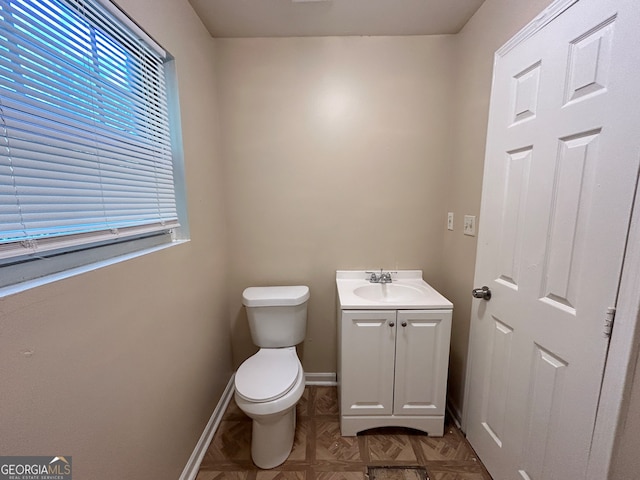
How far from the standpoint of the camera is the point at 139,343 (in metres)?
0.91

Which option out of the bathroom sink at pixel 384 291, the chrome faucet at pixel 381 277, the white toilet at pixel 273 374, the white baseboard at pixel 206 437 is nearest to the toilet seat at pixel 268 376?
the white toilet at pixel 273 374

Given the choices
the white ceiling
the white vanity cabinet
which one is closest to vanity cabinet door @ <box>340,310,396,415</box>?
the white vanity cabinet

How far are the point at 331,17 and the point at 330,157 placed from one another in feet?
2.49

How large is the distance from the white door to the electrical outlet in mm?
133

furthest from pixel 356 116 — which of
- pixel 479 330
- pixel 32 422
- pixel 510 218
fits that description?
pixel 32 422

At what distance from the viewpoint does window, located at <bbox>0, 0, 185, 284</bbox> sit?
58 centimetres

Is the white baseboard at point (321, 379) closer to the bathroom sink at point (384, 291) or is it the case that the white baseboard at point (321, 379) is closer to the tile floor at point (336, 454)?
the tile floor at point (336, 454)

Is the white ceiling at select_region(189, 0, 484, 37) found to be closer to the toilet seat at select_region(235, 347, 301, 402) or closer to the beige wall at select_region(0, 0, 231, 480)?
the beige wall at select_region(0, 0, 231, 480)

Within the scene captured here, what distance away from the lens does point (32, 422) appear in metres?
0.57

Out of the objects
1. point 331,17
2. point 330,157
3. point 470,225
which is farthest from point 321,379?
point 331,17

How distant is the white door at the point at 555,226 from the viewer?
0.71 meters

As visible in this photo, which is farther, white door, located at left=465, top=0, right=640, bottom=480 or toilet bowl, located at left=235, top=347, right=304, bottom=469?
toilet bowl, located at left=235, top=347, right=304, bottom=469

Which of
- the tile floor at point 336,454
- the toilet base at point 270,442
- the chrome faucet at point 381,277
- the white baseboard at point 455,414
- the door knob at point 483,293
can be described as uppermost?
the door knob at point 483,293

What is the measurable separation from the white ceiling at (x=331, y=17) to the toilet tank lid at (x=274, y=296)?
1630 mm
